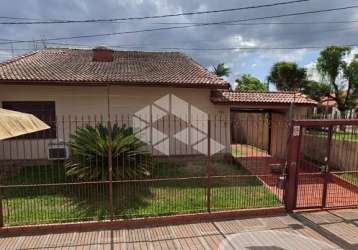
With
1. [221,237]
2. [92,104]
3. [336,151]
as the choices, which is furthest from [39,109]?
[336,151]

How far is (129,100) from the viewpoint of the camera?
1095cm

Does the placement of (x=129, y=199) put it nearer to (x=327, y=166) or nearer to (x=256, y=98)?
(x=327, y=166)

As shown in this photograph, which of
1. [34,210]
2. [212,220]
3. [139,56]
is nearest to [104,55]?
[139,56]

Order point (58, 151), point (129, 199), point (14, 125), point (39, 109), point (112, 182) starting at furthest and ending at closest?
point (39, 109)
point (58, 151)
point (129, 199)
point (112, 182)
point (14, 125)

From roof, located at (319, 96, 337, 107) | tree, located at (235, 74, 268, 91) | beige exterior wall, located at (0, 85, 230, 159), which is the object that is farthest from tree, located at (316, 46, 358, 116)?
beige exterior wall, located at (0, 85, 230, 159)

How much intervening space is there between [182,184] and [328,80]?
68.6 ft

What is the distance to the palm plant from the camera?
7.42 meters

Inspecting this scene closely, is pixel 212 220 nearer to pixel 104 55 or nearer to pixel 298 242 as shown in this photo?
pixel 298 242

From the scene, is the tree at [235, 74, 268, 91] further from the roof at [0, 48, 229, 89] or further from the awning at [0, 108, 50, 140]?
the awning at [0, 108, 50, 140]

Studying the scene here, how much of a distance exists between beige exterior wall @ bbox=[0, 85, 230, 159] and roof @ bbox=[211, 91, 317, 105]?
431mm

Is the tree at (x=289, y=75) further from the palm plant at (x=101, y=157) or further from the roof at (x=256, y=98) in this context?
the palm plant at (x=101, y=157)

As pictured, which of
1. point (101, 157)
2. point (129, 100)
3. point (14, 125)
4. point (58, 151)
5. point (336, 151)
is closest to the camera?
point (14, 125)

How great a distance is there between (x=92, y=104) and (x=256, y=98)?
614cm

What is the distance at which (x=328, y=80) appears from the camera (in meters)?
24.4
